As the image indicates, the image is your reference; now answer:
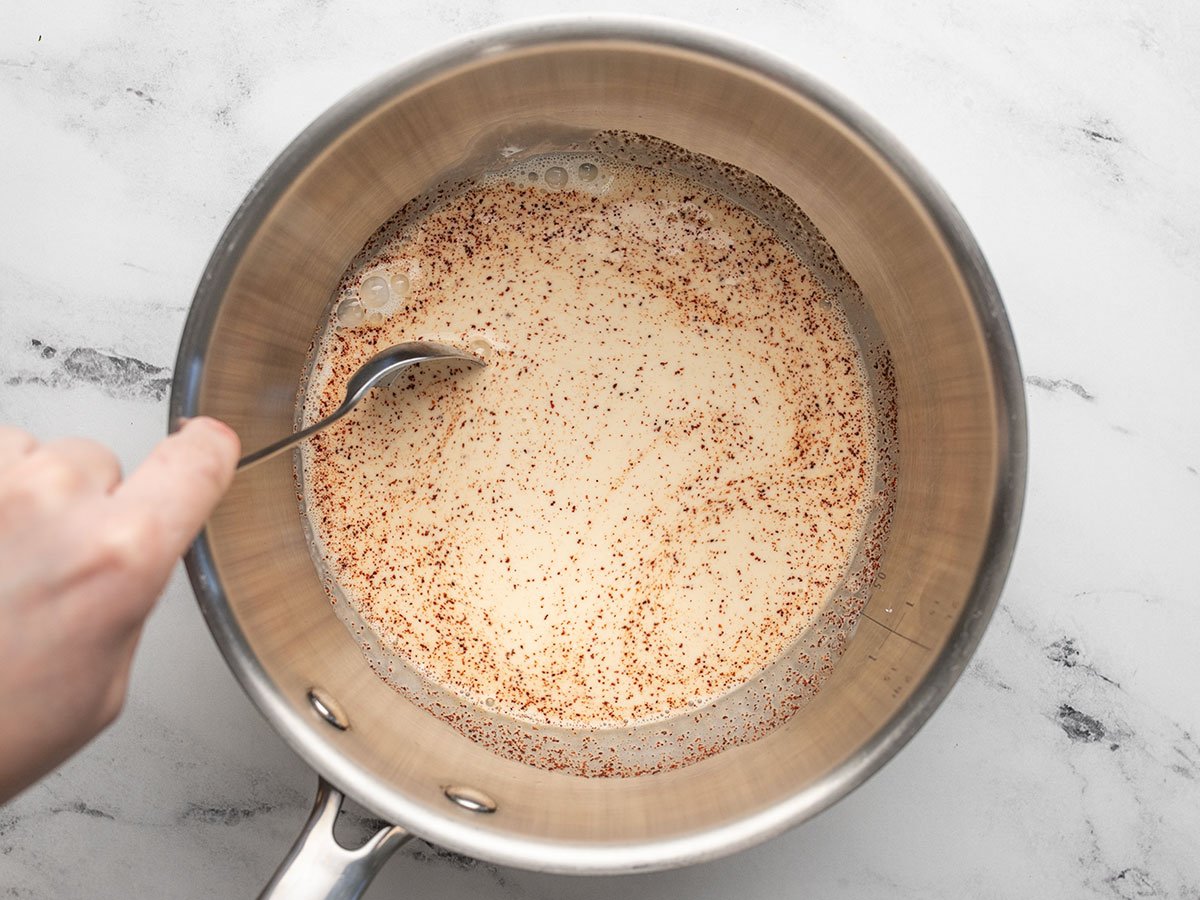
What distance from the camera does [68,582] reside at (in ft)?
1.86

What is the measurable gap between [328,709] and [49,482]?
426 mm

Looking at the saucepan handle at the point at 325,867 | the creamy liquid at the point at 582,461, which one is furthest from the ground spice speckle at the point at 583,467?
the saucepan handle at the point at 325,867

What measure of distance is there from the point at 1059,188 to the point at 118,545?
3.42 feet

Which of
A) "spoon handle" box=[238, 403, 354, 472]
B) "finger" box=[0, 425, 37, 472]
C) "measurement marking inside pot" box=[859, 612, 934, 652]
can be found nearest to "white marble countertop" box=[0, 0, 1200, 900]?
"measurement marking inside pot" box=[859, 612, 934, 652]

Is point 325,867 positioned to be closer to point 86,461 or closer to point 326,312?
point 86,461

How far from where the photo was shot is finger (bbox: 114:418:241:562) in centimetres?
57

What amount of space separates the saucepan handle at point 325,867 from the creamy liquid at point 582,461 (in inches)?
12.5

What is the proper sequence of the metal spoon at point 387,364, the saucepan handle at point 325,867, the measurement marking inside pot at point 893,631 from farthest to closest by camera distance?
the metal spoon at point 387,364 → the measurement marking inside pot at point 893,631 → the saucepan handle at point 325,867

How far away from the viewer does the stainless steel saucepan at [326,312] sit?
2.72 ft

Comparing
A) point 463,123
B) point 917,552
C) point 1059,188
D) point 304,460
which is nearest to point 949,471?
point 917,552

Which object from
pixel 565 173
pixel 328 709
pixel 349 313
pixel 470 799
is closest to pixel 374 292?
pixel 349 313

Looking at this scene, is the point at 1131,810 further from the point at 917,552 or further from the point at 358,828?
the point at 358,828

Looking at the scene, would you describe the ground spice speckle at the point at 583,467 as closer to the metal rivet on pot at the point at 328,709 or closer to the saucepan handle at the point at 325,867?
the metal rivet on pot at the point at 328,709

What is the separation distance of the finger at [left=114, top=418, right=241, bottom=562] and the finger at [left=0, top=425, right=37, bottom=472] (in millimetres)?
74
